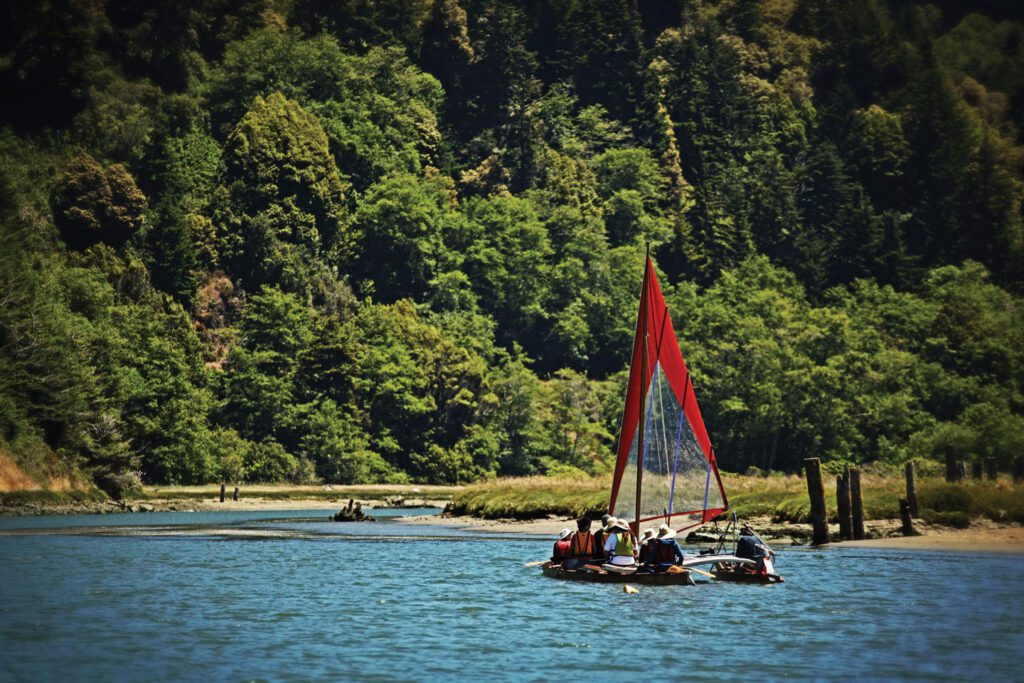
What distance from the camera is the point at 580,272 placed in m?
162

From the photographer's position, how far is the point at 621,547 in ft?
144

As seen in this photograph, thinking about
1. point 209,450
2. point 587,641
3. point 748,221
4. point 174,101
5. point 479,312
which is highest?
point 174,101

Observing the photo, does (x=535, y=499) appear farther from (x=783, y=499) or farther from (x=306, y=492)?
(x=306, y=492)

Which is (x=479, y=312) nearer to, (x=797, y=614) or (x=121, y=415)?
(x=121, y=415)

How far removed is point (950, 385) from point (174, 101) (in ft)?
285

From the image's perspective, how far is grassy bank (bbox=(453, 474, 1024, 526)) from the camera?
57094mm

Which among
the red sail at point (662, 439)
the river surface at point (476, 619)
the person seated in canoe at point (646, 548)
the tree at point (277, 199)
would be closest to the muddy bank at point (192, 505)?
the river surface at point (476, 619)

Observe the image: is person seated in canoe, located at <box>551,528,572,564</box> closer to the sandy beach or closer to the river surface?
the river surface

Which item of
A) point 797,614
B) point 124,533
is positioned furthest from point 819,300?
point 797,614

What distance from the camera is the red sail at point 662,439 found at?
47688mm

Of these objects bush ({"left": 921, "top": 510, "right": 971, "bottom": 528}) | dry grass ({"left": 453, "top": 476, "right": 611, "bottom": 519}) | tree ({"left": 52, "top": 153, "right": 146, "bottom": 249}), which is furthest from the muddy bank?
tree ({"left": 52, "top": 153, "right": 146, "bottom": 249})

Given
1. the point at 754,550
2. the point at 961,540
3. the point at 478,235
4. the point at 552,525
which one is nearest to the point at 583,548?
the point at 754,550

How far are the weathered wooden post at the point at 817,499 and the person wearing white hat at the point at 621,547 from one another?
9775 mm

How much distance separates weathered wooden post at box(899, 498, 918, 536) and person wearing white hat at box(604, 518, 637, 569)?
45.0 feet
